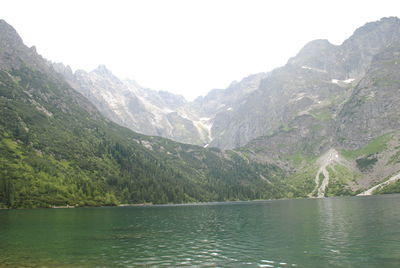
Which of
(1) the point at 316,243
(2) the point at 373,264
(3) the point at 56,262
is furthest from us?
(1) the point at 316,243

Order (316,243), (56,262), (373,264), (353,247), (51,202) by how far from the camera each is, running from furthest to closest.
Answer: (51,202) < (316,243) < (353,247) < (56,262) < (373,264)

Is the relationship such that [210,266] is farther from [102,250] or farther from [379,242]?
[379,242]

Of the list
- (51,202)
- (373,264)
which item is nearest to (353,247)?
(373,264)

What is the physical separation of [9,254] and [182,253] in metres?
26.3

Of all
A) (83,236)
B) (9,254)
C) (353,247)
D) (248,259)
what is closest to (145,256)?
(248,259)

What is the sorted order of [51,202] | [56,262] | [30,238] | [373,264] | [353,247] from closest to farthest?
[373,264], [56,262], [353,247], [30,238], [51,202]

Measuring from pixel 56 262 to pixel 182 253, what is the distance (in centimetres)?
1840

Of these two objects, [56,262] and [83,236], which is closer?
[56,262]

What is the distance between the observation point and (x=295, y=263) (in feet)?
140

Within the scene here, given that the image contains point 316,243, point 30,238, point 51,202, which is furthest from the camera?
point 51,202

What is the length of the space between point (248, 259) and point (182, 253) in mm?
11204

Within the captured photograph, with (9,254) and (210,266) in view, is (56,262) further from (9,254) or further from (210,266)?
(210,266)

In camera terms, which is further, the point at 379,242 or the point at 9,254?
the point at 379,242

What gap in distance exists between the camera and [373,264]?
41000 mm
